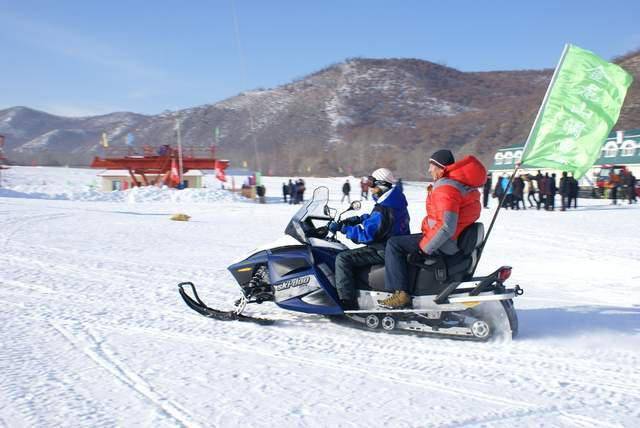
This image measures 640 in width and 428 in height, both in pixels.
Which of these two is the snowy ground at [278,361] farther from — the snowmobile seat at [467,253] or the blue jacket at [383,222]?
the blue jacket at [383,222]

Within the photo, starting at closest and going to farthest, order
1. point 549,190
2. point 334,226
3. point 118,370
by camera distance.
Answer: point 118,370 → point 334,226 → point 549,190

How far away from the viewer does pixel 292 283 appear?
5.23 m

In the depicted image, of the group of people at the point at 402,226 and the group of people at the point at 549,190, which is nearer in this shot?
the group of people at the point at 402,226

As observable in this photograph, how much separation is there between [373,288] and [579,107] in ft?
8.87

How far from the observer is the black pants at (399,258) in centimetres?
476

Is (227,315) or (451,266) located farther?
(227,315)

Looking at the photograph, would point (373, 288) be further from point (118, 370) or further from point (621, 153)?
point (621, 153)

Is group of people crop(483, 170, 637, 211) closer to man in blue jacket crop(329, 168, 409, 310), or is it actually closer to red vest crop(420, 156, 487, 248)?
man in blue jacket crop(329, 168, 409, 310)

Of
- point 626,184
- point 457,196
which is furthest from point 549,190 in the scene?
point 457,196

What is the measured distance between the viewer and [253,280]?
5.42 metres

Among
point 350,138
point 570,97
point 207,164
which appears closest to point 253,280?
point 570,97

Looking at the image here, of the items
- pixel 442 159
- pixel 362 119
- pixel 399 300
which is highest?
pixel 362 119

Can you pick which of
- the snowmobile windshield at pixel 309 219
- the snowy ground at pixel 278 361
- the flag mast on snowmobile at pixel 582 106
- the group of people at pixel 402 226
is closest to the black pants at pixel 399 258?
the group of people at pixel 402 226

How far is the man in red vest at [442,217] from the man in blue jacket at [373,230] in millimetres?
184
